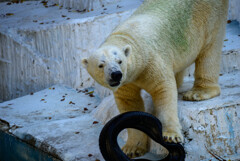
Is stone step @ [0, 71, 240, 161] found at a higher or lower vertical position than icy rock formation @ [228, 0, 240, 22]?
lower

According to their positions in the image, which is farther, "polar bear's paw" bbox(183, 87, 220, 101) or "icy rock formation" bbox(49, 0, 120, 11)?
"icy rock formation" bbox(49, 0, 120, 11)

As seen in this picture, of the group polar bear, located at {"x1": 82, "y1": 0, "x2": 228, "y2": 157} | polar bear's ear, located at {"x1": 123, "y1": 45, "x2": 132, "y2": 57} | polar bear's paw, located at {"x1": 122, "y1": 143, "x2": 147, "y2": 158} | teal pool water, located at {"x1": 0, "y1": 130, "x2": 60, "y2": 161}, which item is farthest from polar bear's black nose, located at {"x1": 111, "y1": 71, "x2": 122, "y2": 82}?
teal pool water, located at {"x1": 0, "y1": 130, "x2": 60, "y2": 161}

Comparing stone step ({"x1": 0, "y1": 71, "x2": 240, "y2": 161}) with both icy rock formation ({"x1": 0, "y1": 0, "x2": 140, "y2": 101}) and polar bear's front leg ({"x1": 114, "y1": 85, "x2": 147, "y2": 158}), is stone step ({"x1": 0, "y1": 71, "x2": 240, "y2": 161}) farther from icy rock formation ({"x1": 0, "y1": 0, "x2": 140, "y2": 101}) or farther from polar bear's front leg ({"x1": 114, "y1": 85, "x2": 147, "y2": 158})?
icy rock formation ({"x1": 0, "y1": 0, "x2": 140, "y2": 101})

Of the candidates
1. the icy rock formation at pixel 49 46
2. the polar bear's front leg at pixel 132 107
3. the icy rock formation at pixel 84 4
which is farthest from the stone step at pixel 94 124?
the icy rock formation at pixel 84 4

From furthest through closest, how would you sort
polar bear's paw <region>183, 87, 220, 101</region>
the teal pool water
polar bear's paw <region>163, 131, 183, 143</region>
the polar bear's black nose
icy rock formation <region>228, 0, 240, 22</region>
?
icy rock formation <region>228, 0, 240, 22</region>
the teal pool water
polar bear's paw <region>183, 87, 220, 101</region>
polar bear's paw <region>163, 131, 183, 143</region>
the polar bear's black nose

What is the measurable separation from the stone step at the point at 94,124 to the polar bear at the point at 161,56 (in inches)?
12.5

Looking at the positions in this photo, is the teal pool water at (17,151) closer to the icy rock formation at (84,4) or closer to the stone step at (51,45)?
the stone step at (51,45)

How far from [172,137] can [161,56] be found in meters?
0.83

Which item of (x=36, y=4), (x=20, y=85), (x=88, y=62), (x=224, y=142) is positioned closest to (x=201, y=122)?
(x=224, y=142)

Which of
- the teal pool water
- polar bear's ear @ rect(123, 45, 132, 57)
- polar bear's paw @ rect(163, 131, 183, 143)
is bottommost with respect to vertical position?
the teal pool water

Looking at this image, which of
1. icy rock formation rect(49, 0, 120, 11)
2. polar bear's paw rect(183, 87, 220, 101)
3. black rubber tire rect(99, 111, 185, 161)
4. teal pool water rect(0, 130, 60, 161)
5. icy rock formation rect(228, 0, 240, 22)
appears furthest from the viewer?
icy rock formation rect(49, 0, 120, 11)

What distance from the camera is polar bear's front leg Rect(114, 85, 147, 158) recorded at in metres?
3.75

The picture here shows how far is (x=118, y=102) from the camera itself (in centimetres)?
380

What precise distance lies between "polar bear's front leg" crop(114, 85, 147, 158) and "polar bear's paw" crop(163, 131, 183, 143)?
50cm
